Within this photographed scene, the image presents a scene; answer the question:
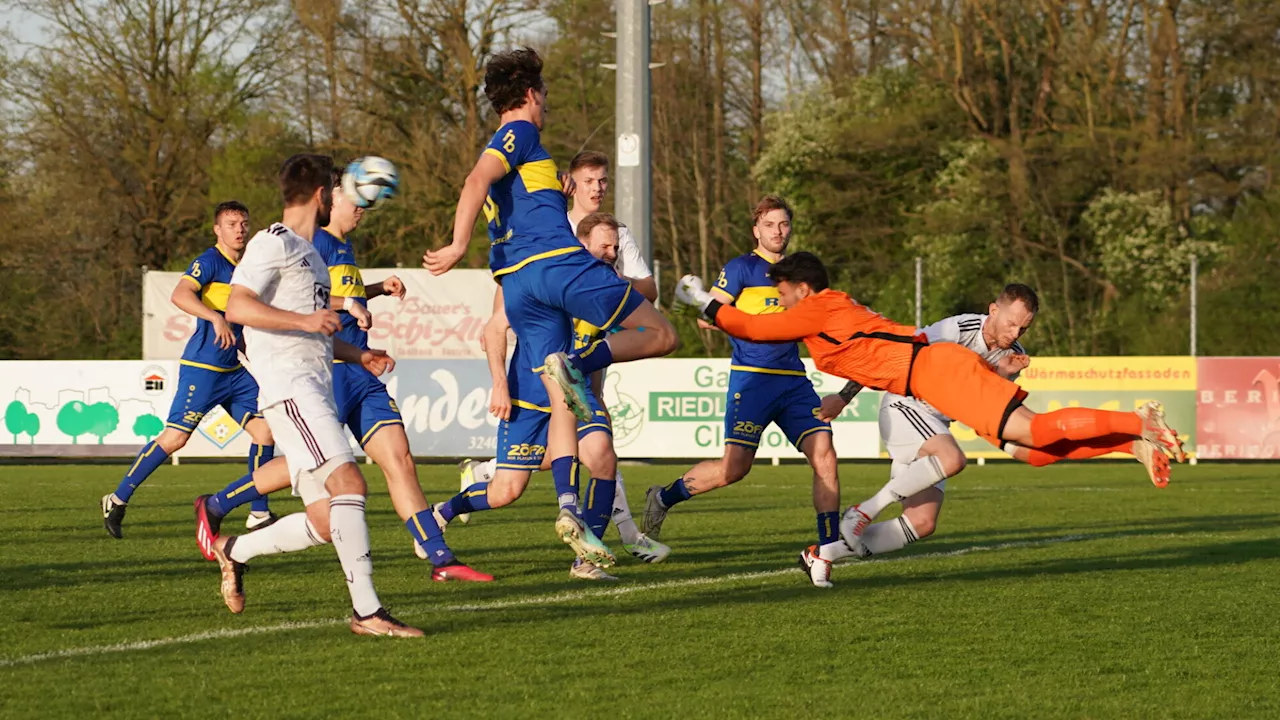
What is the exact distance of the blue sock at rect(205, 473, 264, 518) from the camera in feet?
25.4

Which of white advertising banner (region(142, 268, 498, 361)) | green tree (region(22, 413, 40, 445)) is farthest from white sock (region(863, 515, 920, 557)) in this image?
white advertising banner (region(142, 268, 498, 361))

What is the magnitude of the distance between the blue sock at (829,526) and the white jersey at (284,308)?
2.89 m

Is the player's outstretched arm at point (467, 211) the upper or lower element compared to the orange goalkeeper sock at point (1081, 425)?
upper

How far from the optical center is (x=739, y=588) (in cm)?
755

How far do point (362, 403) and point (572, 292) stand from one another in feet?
4.39

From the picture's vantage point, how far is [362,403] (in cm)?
804

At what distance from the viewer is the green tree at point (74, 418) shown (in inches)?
854

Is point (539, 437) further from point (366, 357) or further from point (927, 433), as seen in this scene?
point (366, 357)

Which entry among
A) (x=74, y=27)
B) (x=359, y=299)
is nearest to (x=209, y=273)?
(x=359, y=299)

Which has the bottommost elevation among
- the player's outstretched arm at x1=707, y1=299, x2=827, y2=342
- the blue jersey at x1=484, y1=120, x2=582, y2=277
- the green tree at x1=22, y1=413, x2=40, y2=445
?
the green tree at x1=22, y1=413, x2=40, y2=445

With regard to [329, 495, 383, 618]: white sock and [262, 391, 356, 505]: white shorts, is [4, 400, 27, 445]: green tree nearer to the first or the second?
[262, 391, 356, 505]: white shorts

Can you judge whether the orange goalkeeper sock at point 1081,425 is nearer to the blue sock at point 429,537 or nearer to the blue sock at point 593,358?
the blue sock at point 593,358

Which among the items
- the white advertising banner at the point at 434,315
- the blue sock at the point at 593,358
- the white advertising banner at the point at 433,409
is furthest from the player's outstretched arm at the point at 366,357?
the white advertising banner at the point at 434,315

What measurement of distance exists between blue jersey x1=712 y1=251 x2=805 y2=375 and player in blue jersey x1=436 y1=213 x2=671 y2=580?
29.7 inches
